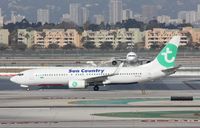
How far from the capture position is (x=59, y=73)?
3214 inches

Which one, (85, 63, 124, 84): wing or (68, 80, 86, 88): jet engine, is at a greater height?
(85, 63, 124, 84): wing

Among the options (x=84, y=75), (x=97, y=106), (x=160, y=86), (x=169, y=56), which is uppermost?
(x=169, y=56)

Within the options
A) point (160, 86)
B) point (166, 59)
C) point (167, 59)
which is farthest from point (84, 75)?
point (160, 86)

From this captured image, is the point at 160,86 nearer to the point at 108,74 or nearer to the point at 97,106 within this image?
the point at 108,74

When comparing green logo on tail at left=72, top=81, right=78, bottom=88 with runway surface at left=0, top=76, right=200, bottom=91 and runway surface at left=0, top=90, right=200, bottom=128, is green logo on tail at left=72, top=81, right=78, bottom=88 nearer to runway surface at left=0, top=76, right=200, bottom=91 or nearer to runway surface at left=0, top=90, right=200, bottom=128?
runway surface at left=0, top=90, right=200, bottom=128

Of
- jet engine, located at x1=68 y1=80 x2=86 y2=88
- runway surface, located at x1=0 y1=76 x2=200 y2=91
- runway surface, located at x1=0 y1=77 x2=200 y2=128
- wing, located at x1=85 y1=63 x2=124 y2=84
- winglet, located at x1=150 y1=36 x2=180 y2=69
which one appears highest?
winglet, located at x1=150 y1=36 x2=180 y2=69

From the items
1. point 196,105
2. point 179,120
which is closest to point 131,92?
point 196,105

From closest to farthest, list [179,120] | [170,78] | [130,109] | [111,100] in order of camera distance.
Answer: [179,120] < [130,109] < [111,100] < [170,78]

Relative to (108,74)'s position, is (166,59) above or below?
above

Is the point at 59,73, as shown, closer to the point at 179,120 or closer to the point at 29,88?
the point at 29,88

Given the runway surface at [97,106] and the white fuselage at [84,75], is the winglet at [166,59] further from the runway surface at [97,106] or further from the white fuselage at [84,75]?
the runway surface at [97,106]

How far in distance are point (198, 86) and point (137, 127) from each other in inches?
1496

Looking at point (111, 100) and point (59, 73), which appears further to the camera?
point (59, 73)

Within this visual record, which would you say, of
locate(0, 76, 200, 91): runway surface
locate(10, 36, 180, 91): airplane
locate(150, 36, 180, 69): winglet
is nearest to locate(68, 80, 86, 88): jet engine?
locate(10, 36, 180, 91): airplane
